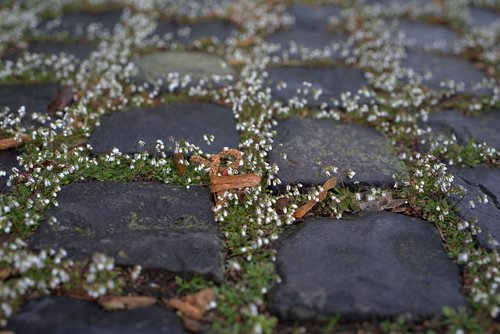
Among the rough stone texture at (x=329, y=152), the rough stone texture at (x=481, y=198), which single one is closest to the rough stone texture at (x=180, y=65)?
the rough stone texture at (x=329, y=152)

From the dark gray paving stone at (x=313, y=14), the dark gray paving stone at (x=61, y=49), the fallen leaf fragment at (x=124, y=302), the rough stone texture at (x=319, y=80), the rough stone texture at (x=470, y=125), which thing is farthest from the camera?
the dark gray paving stone at (x=313, y=14)

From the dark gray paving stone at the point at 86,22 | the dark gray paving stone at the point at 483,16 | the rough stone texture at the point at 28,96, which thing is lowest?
the dark gray paving stone at the point at 483,16

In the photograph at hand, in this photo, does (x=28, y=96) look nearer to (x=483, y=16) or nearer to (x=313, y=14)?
(x=313, y=14)

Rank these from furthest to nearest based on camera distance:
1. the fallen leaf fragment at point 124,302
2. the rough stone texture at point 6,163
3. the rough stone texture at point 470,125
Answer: the rough stone texture at point 470,125 → the rough stone texture at point 6,163 → the fallen leaf fragment at point 124,302

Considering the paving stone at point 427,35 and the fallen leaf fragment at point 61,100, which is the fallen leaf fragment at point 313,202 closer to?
the fallen leaf fragment at point 61,100

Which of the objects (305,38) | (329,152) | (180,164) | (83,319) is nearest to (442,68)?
(305,38)

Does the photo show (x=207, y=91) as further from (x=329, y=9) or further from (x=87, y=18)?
(x=329, y=9)
